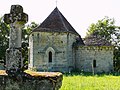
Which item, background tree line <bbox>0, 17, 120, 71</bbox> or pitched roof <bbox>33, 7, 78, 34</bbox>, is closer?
pitched roof <bbox>33, 7, 78, 34</bbox>

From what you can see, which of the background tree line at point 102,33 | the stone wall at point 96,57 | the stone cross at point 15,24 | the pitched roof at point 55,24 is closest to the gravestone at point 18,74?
the stone cross at point 15,24

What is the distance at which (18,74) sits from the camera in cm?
648

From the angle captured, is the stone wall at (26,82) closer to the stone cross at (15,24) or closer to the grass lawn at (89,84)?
the stone cross at (15,24)

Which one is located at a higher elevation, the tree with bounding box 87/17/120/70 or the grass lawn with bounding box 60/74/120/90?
the tree with bounding box 87/17/120/70

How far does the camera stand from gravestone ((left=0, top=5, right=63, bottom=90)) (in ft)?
21.1

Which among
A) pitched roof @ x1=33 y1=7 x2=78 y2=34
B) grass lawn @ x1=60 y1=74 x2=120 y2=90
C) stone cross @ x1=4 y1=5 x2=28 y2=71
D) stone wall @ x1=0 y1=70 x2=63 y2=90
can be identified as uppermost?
pitched roof @ x1=33 y1=7 x2=78 y2=34

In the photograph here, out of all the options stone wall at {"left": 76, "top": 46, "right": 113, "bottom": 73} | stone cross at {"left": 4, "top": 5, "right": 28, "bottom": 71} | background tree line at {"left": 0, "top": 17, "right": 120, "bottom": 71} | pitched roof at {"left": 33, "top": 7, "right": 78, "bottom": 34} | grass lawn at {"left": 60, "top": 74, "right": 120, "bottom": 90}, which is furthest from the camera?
background tree line at {"left": 0, "top": 17, "right": 120, "bottom": 71}

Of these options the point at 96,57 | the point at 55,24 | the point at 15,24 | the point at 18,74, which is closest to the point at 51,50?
the point at 55,24

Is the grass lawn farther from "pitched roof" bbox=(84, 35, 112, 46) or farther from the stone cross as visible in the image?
"pitched roof" bbox=(84, 35, 112, 46)

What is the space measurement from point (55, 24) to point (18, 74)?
82.6ft

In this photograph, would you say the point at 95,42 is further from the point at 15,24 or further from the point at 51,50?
the point at 15,24

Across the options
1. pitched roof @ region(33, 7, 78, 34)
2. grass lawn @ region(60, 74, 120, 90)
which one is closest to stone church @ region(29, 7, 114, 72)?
pitched roof @ region(33, 7, 78, 34)

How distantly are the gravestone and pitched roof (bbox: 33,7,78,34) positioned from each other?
23.7 meters

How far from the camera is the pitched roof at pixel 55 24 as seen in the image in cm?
3081
